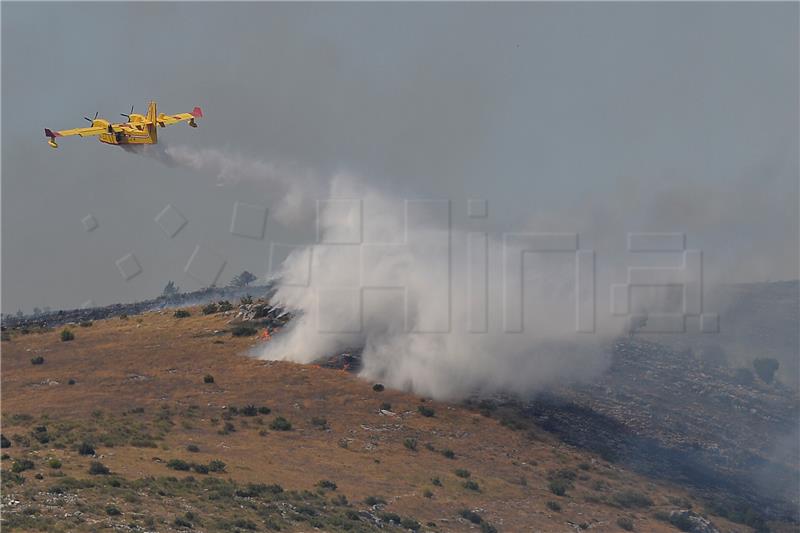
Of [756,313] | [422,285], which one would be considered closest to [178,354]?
[422,285]

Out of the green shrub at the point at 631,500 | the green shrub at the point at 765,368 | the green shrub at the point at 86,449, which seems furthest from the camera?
the green shrub at the point at 765,368

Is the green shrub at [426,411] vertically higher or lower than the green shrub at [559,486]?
higher

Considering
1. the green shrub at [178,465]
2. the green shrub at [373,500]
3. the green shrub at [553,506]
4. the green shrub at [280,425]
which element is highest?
the green shrub at [280,425]

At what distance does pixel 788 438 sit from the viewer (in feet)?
374

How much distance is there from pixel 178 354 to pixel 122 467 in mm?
41527

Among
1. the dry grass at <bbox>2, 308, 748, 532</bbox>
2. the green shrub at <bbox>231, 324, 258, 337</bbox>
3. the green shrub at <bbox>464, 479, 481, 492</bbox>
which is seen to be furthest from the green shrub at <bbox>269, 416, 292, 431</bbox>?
the green shrub at <bbox>231, 324, 258, 337</bbox>

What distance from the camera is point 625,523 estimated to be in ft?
273

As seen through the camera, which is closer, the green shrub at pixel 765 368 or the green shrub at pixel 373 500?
the green shrub at pixel 373 500

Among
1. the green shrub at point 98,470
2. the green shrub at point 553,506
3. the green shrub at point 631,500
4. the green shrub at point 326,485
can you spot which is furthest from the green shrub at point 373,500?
the green shrub at point 631,500

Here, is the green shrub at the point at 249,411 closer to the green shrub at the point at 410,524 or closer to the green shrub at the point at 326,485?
the green shrub at the point at 326,485

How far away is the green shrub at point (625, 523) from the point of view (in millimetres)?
82688

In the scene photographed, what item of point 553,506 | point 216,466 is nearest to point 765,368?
point 553,506

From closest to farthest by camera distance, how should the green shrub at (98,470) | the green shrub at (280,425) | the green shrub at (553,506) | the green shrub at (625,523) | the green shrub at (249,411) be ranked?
1. the green shrub at (98,470)
2. the green shrub at (625,523)
3. the green shrub at (553,506)
4. the green shrub at (280,425)
5. the green shrub at (249,411)

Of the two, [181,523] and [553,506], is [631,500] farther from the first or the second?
[181,523]
